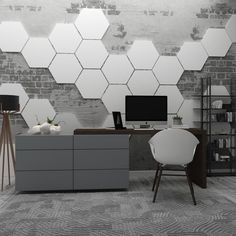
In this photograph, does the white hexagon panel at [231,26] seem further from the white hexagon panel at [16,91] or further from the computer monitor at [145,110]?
the white hexagon panel at [16,91]

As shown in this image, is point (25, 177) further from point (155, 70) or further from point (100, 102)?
point (155, 70)

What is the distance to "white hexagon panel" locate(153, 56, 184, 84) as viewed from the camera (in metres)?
4.61

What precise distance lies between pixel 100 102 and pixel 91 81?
324 mm

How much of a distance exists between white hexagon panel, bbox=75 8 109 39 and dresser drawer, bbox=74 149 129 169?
1814mm

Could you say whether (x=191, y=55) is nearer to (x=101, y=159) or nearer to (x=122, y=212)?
(x=101, y=159)

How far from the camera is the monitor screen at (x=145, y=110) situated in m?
4.20

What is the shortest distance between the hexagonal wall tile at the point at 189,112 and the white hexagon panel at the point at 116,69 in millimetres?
938

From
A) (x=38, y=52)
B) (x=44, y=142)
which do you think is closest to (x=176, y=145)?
(x=44, y=142)

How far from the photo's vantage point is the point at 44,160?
3443 mm

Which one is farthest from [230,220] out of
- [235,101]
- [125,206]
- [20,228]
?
[235,101]

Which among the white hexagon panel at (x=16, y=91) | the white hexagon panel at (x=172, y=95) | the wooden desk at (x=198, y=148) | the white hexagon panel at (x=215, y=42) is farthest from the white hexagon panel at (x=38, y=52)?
the white hexagon panel at (x=215, y=42)

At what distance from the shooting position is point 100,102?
4520mm

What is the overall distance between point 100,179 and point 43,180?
62 cm

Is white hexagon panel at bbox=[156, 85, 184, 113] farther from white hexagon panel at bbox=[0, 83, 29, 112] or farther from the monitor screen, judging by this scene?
white hexagon panel at bbox=[0, 83, 29, 112]
